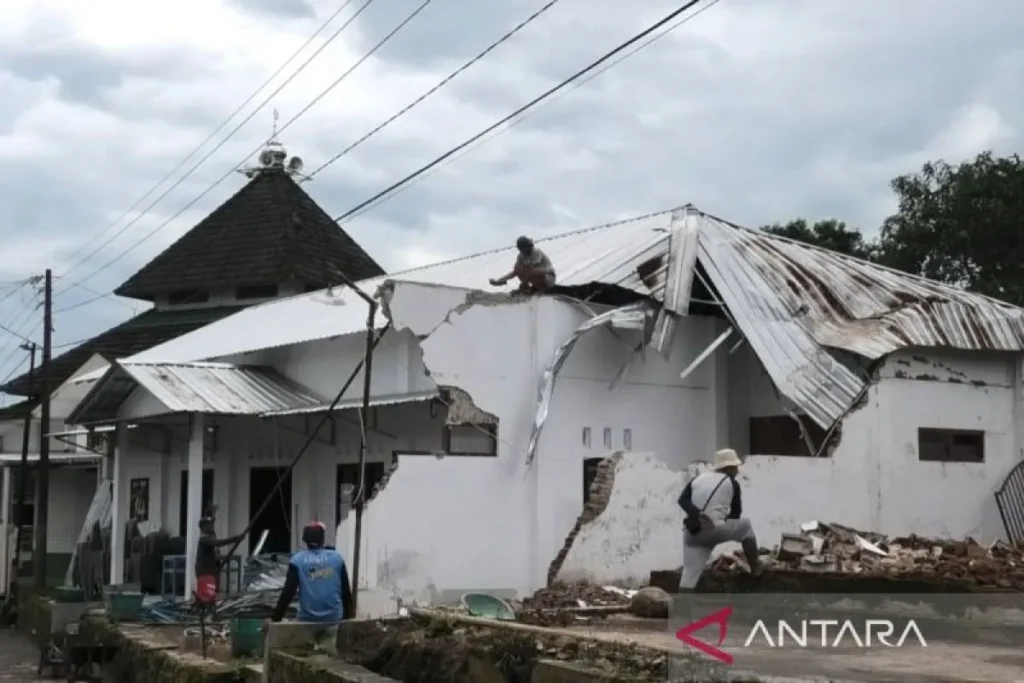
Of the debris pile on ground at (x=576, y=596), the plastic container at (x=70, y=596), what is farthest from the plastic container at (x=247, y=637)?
the plastic container at (x=70, y=596)

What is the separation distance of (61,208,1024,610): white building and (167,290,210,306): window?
12.7 m

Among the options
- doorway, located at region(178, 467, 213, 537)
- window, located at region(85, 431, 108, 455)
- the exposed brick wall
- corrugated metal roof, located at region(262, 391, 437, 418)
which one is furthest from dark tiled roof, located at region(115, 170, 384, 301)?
the exposed brick wall

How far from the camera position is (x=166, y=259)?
35.2 metres

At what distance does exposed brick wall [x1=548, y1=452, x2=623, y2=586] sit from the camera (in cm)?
1609

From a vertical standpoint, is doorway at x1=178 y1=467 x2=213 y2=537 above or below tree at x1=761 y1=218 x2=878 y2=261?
below

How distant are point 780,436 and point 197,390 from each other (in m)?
8.73

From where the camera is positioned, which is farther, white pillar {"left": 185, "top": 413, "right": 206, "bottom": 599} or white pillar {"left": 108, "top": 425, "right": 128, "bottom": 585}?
white pillar {"left": 108, "top": 425, "right": 128, "bottom": 585}

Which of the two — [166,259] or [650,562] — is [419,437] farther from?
[166,259]

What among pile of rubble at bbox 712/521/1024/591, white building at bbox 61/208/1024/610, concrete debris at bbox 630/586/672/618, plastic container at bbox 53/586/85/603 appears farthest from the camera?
plastic container at bbox 53/586/85/603

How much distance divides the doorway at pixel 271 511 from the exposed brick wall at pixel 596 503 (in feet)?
22.9

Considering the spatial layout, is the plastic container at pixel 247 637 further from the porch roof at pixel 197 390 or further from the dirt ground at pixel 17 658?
the porch roof at pixel 197 390

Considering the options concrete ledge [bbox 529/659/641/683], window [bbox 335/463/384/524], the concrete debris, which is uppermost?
window [bbox 335/463/384/524]

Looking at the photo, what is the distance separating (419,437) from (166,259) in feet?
61.1

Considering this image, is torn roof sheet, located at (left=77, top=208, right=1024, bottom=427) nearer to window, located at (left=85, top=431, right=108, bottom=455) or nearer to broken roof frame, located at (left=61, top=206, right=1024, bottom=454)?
broken roof frame, located at (left=61, top=206, right=1024, bottom=454)
